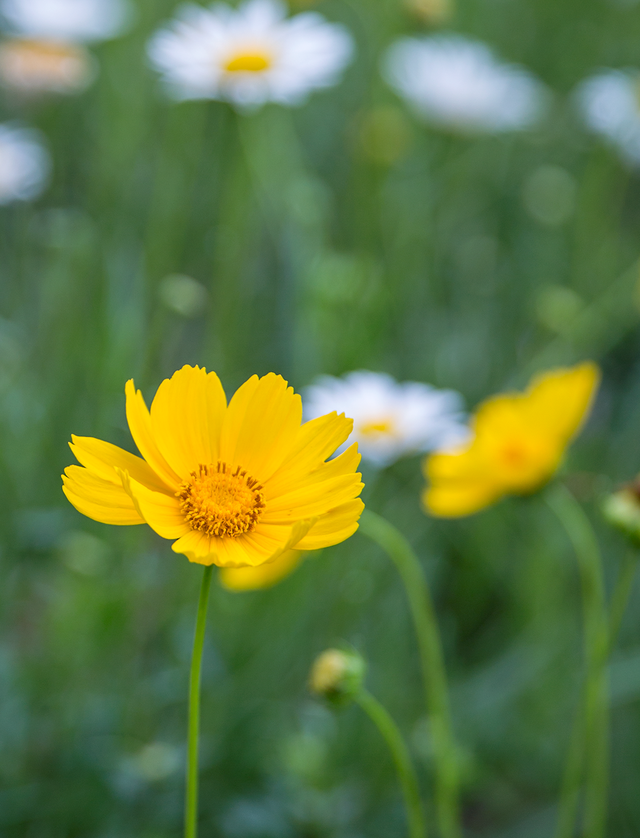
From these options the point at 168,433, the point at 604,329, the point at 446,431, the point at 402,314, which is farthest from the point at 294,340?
the point at 168,433

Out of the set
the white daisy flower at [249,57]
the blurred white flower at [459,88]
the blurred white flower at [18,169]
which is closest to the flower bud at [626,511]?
the white daisy flower at [249,57]

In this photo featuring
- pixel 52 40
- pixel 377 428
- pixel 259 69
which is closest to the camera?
pixel 377 428

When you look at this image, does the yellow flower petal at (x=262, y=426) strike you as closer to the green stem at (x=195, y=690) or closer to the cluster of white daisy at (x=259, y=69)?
the green stem at (x=195, y=690)

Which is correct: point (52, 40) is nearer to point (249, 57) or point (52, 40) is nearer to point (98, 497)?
point (249, 57)

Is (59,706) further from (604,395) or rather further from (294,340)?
(604,395)

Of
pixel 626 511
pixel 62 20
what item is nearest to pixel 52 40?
pixel 62 20

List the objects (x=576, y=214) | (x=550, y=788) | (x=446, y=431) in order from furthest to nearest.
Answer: (x=576, y=214)
(x=550, y=788)
(x=446, y=431)

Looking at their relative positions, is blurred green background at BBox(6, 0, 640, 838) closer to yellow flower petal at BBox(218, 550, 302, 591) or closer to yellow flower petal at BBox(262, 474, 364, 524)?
yellow flower petal at BBox(218, 550, 302, 591)

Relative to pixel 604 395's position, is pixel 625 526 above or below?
below
